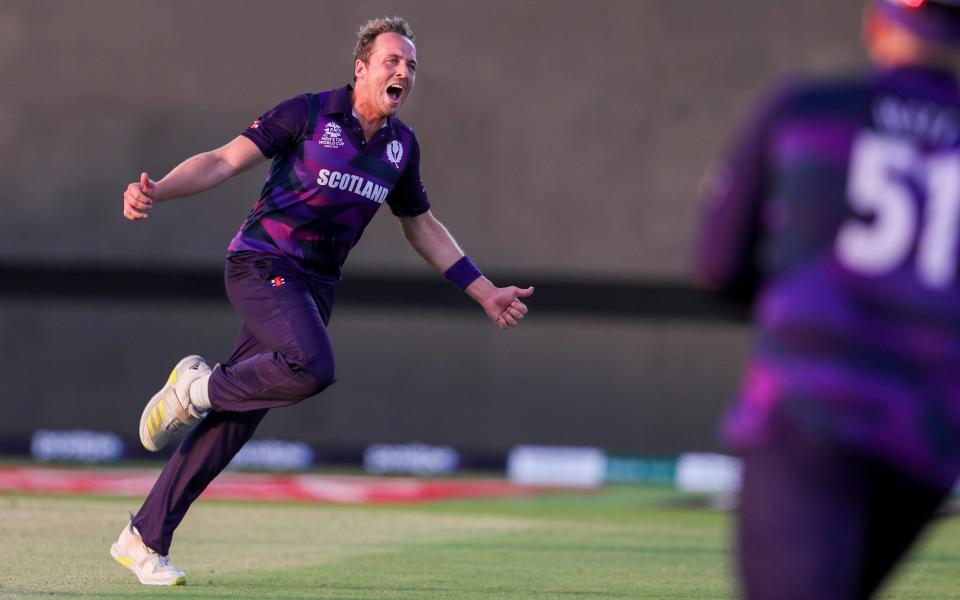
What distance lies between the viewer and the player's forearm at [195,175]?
495 centimetres

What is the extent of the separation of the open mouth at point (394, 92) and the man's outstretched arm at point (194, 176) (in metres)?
0.56

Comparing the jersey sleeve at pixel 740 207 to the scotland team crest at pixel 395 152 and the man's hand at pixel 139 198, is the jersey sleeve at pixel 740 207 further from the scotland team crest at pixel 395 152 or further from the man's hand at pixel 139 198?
the scotland team crest at pixel 395 152

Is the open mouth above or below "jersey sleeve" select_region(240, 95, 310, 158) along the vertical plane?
above

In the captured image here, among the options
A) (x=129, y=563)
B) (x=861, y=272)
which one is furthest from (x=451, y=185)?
(x=861, y=272)

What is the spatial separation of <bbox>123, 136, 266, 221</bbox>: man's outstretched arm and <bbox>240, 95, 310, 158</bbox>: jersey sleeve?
38 millimetres

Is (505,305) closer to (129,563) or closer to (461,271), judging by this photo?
(461,271)

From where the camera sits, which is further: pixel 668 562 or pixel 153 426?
pixel 668 562

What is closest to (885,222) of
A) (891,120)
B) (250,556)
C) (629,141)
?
(891,120)

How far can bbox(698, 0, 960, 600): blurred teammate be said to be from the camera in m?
2.26

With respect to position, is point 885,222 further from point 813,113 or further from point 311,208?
point 311,208

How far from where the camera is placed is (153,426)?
532cm

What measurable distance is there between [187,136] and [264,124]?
9.15 meters

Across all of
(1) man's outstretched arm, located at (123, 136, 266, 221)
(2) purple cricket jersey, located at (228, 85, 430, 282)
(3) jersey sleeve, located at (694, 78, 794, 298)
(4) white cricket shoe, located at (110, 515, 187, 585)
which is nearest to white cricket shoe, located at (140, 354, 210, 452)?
(4) white cricket shoe, located at (110, 515, 187, 585)

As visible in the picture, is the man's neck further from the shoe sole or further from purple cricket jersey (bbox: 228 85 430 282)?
the shoe sole
